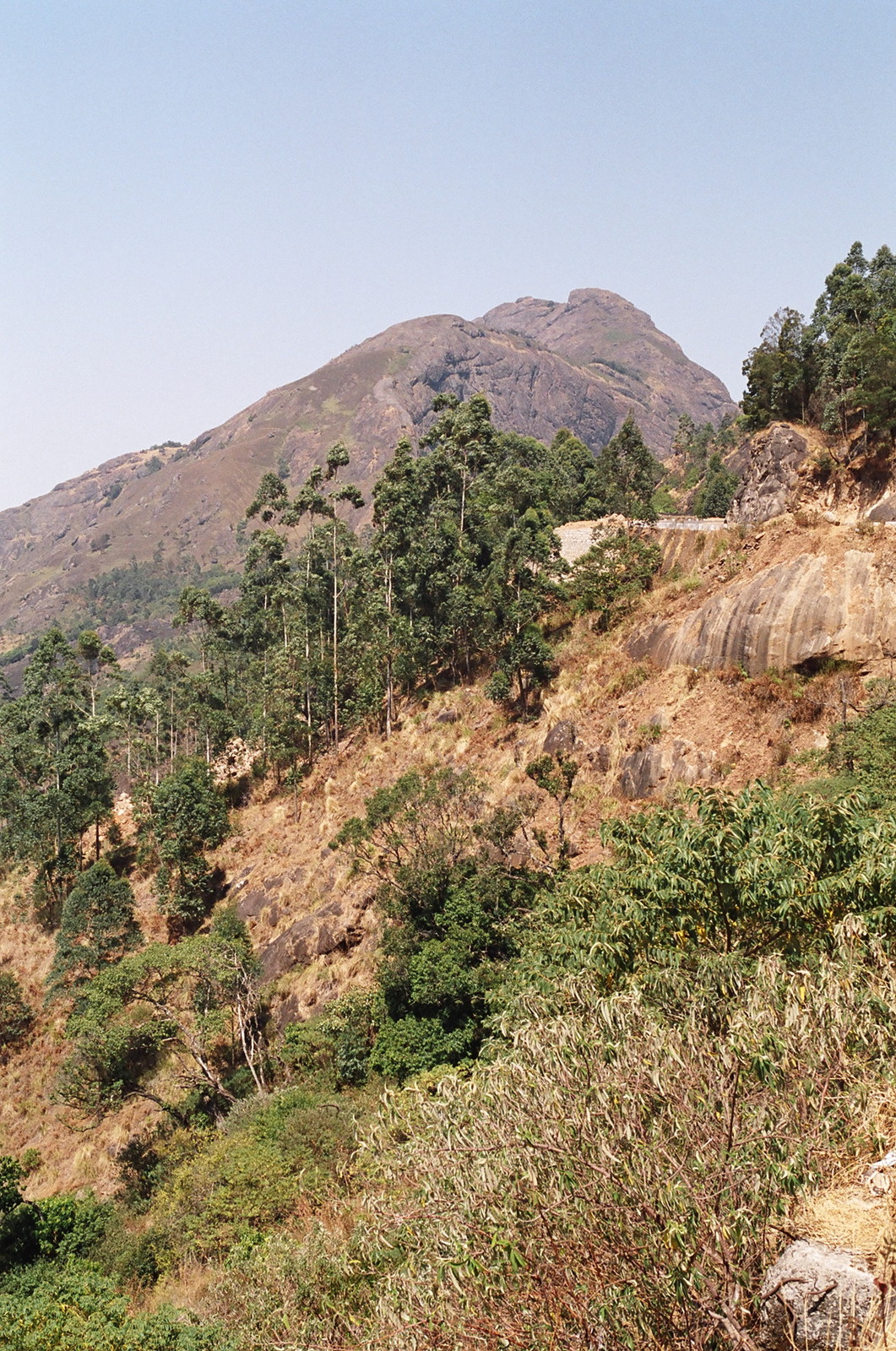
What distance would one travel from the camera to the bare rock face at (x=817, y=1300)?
5777mm

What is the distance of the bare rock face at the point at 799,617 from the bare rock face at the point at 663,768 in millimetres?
2704

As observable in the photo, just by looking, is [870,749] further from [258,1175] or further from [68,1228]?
[68,1228]

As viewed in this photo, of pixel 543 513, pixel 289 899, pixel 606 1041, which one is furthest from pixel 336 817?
pixel 606 1041

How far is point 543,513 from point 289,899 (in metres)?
22.4

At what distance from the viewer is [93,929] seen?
32.6 meters

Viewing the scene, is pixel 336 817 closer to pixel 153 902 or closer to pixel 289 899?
pixel 289 899

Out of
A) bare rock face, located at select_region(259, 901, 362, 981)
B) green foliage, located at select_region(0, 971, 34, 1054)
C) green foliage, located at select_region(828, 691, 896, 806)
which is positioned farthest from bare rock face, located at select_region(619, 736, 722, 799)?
green foliage, located at select_region(0, 971, 34, 1054)

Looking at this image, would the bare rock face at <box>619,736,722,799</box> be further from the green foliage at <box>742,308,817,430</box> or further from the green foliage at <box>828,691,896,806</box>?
the green foliage at <box>742,308,817,430</box>

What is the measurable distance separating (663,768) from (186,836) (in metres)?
20.7

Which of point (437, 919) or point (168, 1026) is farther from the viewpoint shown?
point (168, 1026)

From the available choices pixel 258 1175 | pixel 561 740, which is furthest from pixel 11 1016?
pixel 561 740

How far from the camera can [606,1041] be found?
769cm

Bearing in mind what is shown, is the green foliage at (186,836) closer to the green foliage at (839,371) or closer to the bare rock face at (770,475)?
the bare rock face at (770,475)

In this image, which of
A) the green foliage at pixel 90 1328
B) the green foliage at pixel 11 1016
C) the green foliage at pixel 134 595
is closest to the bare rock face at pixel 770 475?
the green foliage at pixel 90 1328
